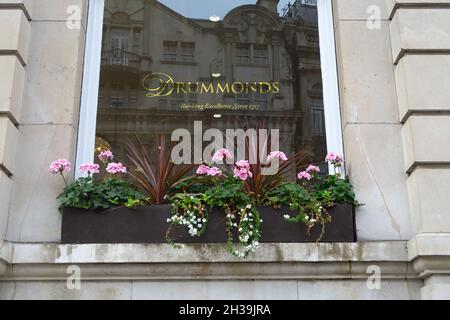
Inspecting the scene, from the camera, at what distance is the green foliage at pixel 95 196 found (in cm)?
591

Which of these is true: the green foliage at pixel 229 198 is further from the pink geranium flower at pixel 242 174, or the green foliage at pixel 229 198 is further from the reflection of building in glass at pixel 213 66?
the reflection of building in glass at pixel 213 66

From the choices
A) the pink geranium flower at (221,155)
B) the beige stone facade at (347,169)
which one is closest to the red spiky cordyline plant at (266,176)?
the pink geranium flower at (221,155)

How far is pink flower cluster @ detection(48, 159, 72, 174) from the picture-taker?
234 inches

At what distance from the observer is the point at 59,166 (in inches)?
235

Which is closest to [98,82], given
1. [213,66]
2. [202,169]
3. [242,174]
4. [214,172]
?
[213,66]

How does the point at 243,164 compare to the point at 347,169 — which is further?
the point at 347,169

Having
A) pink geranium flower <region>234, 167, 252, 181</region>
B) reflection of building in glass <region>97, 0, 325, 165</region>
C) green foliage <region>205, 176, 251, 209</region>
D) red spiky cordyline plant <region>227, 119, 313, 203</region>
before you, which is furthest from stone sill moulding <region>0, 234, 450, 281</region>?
reflection of building in glass <region>97, 0, 325, 165</region>

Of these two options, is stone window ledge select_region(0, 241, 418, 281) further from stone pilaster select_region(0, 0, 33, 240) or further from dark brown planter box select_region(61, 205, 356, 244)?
stone pilaster select_region(0, 0, 33, 240)

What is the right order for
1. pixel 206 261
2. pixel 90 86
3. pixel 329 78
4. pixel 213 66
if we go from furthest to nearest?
pixel 213 66, pixel 329 78, pixel 90 86, pixel 206 261

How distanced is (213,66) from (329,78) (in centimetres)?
154

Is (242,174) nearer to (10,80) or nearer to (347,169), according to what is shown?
(347,169)
